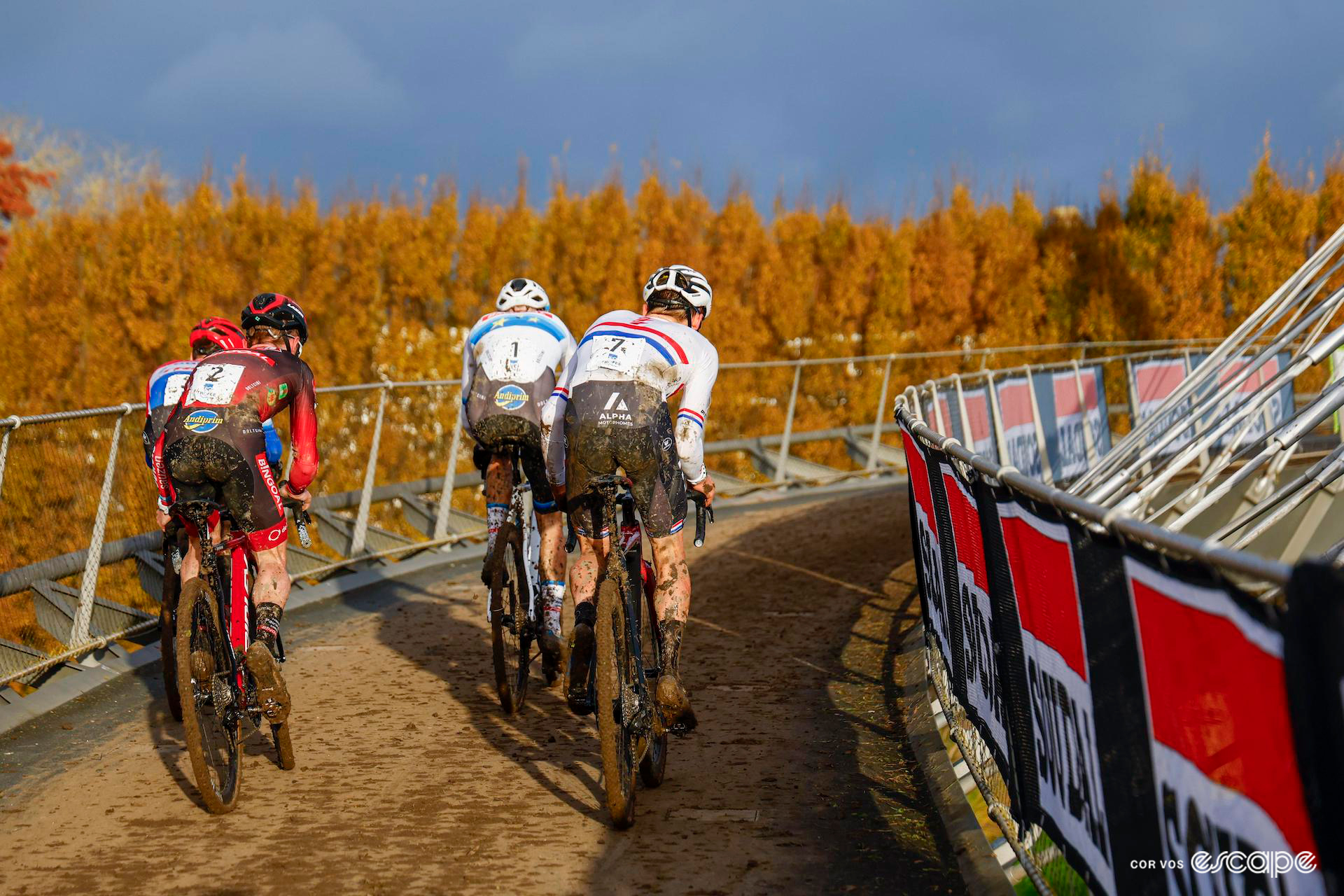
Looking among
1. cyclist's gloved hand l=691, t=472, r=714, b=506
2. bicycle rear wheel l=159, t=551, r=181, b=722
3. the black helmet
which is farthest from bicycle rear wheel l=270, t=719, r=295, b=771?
cyclist's gloved hand l=691, t=472, r=714, b=506

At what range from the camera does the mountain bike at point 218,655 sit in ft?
18.6

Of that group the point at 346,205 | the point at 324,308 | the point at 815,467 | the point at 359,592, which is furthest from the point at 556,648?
the point at 346,205

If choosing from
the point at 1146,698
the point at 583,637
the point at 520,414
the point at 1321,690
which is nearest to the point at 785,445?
the point at 520,414

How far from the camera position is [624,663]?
18.4 ft

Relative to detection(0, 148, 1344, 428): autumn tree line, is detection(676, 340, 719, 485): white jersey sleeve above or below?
below

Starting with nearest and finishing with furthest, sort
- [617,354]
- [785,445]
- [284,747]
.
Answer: [617,354] < [284,747] < [785,445]

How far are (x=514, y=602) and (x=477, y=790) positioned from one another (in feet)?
5.24

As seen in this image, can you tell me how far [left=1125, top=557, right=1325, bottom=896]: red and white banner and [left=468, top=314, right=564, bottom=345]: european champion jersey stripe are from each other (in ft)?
16.8

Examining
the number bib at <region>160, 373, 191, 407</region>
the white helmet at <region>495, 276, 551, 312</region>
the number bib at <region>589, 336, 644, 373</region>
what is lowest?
the number bib at <region>160, 373, 191, 407</region>

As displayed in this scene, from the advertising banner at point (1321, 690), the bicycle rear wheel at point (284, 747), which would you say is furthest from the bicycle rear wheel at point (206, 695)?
the advertising banner at point (1321, 690)

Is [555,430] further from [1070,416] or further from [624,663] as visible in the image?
[1070,416]

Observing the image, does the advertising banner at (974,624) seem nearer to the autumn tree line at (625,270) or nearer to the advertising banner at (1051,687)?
the advertising banner at (1051,687)

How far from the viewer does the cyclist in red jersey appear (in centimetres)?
608

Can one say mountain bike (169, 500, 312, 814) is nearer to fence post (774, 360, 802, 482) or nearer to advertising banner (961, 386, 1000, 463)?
advertising banner (961, 386, 1000, 463)
